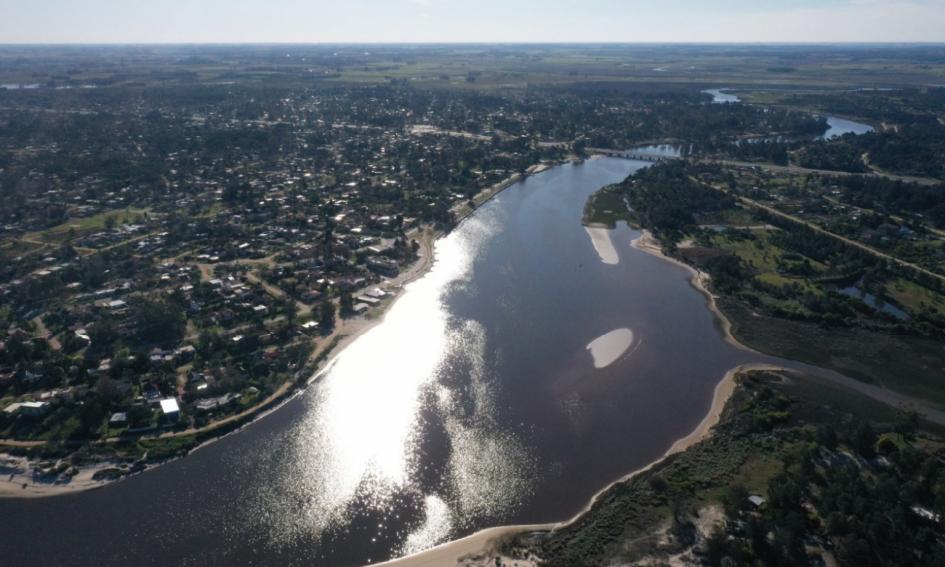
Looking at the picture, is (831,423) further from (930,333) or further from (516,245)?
(516,245)

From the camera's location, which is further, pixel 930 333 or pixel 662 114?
pixel 662 114

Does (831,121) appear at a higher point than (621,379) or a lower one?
higher

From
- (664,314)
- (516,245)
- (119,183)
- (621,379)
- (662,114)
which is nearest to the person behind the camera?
(621,379)

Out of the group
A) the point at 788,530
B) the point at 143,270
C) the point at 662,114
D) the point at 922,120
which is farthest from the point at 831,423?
the point at 922,120

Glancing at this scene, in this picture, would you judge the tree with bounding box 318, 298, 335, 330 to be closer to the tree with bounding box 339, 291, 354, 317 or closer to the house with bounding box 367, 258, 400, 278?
the tree with bounding box 339, 291, 354, 317

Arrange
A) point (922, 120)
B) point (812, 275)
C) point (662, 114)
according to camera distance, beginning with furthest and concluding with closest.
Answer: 1. point (662, 114)
2. point (922, 120)
3. point (812, 275)

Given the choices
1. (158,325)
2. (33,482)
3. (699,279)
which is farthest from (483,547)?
(699,279)

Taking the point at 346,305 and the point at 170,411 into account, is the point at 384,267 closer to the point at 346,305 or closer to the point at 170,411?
the point at 346,305
